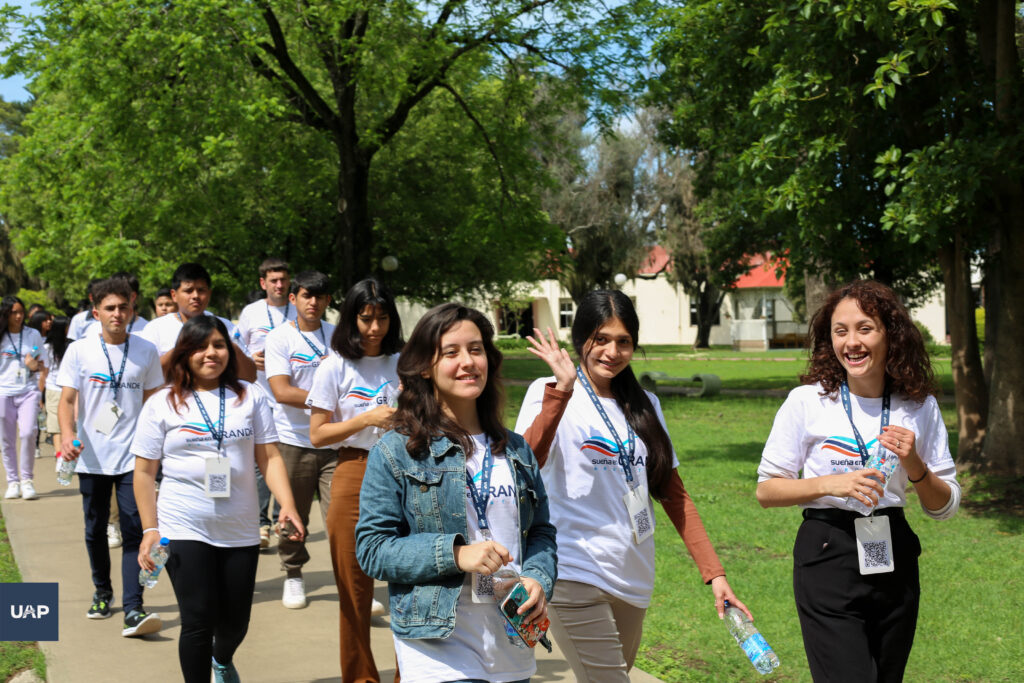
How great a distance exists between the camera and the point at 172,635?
604 cm

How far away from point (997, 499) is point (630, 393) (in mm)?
7883

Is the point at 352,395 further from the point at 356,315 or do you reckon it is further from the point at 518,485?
the point at 518,485

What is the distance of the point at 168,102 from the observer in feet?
54.9

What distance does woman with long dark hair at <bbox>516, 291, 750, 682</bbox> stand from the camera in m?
3.38

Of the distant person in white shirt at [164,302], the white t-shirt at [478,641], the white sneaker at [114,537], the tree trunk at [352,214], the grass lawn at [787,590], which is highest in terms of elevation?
the tree trunk at [352,214]

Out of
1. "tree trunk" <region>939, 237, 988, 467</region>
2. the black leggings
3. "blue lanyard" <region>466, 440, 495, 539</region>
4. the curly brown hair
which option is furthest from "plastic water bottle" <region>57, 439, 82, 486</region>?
"tree trunk" <region>939, 237, 988, 467</region>

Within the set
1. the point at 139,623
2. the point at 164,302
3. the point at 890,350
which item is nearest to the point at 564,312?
the point at 164,302

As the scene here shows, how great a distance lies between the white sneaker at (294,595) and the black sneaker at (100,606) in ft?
3.50

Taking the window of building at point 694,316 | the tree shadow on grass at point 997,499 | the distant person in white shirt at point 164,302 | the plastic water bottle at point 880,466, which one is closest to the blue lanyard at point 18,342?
the distant person in white shirt at point 164,302

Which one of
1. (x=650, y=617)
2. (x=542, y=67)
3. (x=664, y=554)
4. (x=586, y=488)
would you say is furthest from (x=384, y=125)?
(x=586, y=488)

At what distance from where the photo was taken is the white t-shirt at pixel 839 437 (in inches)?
132

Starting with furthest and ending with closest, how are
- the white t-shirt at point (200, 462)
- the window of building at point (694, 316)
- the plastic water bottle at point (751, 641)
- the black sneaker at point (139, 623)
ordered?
the window of building at point (694, 316) → the black sneaker at point (139, 623) → the white t-shirt at point (200, 462) → the plastic water bottle at point (751, 641)

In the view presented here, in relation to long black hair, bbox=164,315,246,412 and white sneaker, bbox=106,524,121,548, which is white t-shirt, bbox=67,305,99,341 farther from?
long black hair, bbox=164,315,246,412

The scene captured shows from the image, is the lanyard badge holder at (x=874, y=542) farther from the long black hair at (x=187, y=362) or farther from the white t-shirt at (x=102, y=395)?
the white t-shirt at (x=102, y=395)
